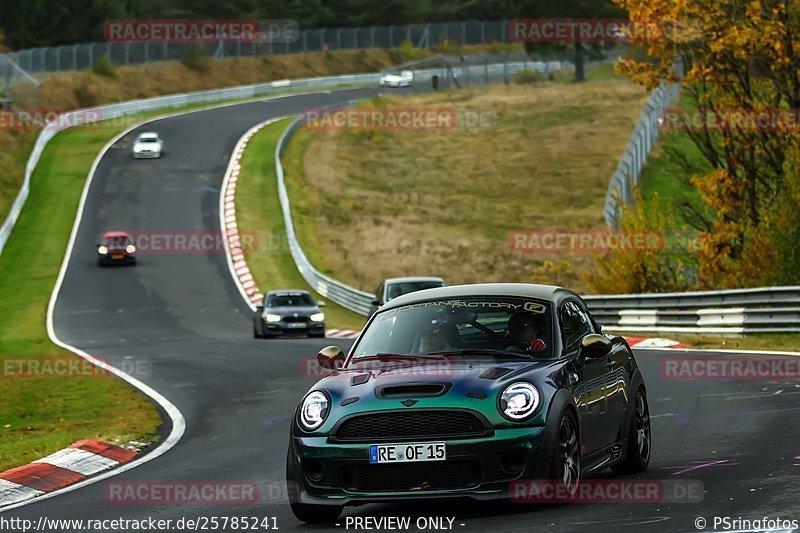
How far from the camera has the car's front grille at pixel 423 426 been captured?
8625 millimetres

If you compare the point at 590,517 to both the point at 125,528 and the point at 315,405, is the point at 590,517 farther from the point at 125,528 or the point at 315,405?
the point at 125,528

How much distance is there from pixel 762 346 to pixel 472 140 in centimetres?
5111

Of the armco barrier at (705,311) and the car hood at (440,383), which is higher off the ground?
the car hood at (440,383)

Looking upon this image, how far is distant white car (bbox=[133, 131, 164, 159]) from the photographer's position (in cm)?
6725

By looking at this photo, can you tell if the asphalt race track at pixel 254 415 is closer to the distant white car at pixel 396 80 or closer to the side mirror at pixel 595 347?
the side mirror at pixel 595 347

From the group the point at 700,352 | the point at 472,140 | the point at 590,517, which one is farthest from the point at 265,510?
the point at 472,140

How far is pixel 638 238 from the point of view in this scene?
3052cm
